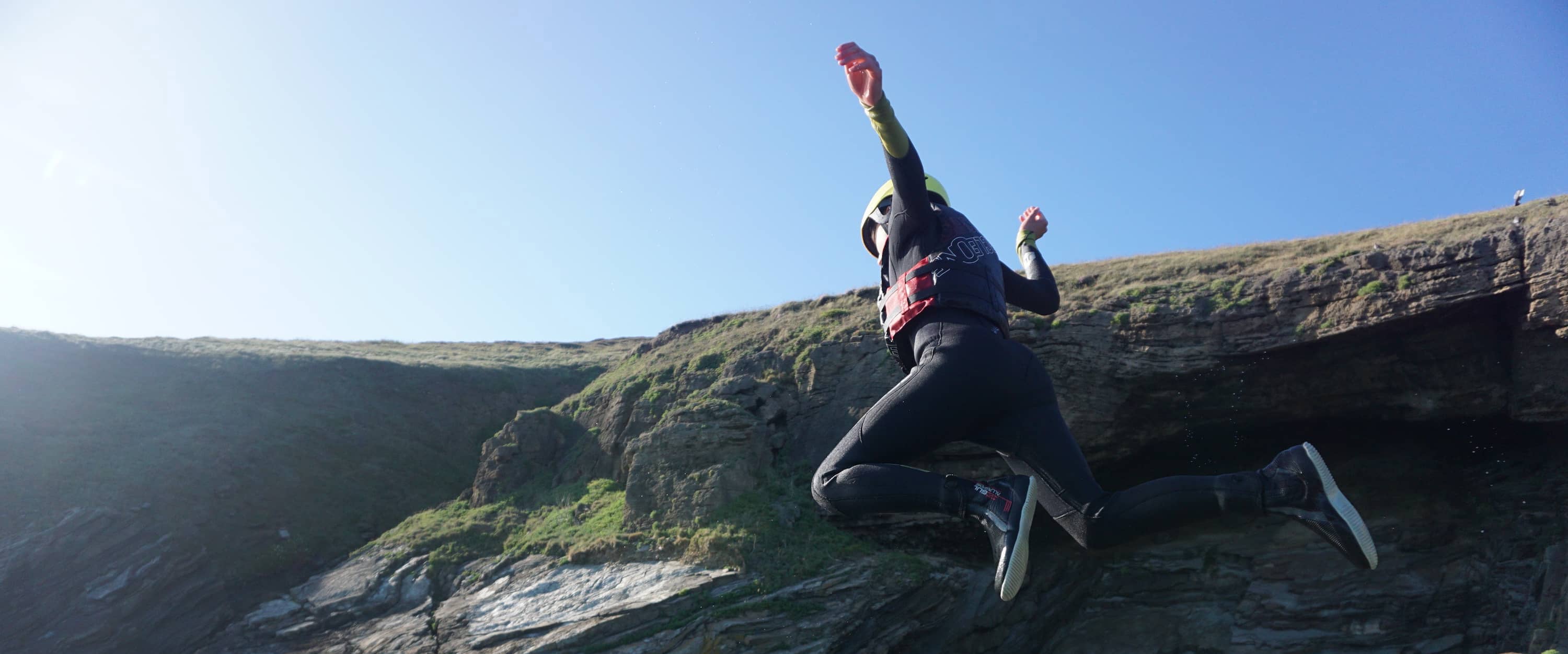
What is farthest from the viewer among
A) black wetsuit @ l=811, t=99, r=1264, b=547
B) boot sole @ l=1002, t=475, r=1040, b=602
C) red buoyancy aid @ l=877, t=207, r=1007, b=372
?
red buoyancy aid @ l=877, t=207, r=1007, b=372

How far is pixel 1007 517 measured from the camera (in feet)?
12.3

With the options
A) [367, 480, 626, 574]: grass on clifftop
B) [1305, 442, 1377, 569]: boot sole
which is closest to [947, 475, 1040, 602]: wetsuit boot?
[1305, 442, 1377, 569]: boot sole

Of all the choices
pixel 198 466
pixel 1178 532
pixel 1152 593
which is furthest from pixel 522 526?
pixel 1178 532

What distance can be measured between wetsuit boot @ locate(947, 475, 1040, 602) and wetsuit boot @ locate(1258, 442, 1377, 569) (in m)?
1.01

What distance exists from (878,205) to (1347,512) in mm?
2725

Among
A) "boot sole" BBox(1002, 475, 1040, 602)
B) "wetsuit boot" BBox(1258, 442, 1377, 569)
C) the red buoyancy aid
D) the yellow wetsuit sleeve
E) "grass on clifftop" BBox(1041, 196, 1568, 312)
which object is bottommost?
"boot sole" BBox(1002, 475, 1040, 602)

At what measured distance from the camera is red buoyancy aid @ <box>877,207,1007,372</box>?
4641 mm

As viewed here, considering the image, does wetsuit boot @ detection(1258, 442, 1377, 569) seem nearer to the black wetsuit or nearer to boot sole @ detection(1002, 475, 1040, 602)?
the black wetsuit

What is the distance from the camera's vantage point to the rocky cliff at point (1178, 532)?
9.14 m

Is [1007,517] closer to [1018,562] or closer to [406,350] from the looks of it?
[1018,562]

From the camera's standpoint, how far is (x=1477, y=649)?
29.4 ft

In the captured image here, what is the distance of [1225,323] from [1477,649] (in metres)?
4.00

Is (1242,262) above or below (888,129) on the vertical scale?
above

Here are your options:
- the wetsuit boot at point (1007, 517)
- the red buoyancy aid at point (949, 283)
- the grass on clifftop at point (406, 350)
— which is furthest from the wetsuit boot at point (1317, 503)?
the grass on clifftop at point (406, 350)
